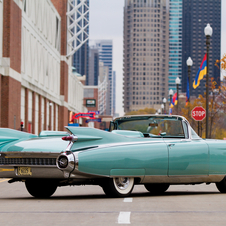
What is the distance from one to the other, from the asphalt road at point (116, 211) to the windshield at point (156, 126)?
1347mm

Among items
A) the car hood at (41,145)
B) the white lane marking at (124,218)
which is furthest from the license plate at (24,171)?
the white lane marking at (124,218)

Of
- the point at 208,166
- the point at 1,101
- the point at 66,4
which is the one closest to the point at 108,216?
the point at 208,166

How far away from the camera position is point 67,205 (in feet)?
24.6

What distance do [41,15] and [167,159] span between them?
168ft

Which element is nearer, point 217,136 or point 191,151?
point 191,151

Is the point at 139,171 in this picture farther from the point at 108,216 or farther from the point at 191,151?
the point at 108,216

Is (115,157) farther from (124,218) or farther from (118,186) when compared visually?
(124,218)

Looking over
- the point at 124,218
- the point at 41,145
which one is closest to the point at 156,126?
the point at 41,145

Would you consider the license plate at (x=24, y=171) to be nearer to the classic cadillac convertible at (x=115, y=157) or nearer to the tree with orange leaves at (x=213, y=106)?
the classic cadillac convertible at (x=115, y=157)

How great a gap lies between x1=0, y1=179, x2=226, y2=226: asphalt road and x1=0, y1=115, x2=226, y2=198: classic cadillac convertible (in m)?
0.38

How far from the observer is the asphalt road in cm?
593

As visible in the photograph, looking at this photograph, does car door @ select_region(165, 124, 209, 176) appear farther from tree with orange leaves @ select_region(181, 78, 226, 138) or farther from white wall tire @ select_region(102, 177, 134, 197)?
tree with orange leaves @ select_region(181, 78, 226, 138)

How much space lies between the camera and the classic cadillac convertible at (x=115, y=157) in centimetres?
779

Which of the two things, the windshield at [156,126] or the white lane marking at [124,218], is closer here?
the white lane marking at [124,218]
